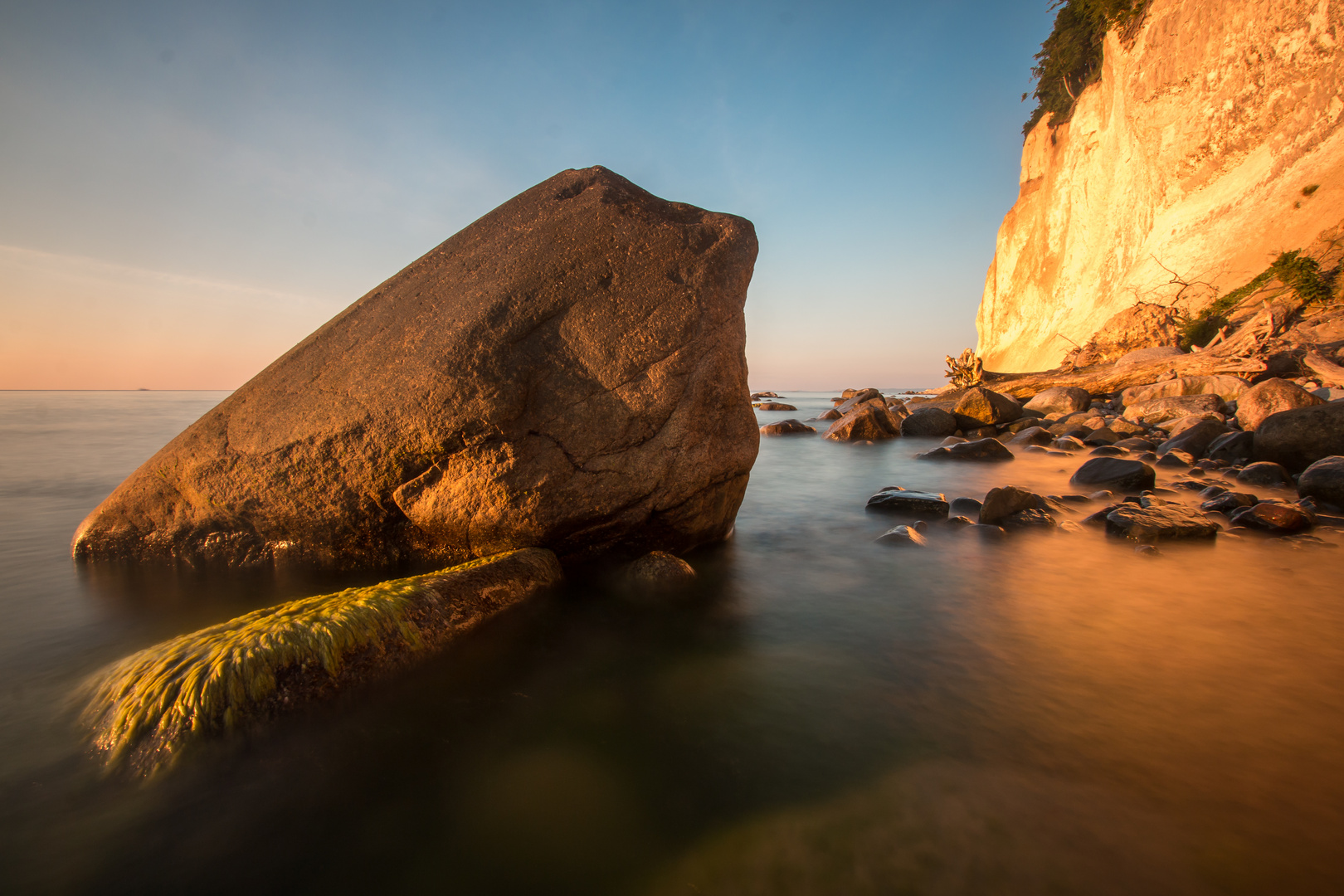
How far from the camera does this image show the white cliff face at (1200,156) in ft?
56.2

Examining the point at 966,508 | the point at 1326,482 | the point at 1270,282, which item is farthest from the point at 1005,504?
the point at 1270,282

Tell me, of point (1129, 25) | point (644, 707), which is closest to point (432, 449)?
point (644, 707)

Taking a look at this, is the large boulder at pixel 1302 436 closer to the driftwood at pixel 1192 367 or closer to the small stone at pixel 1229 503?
the small stone at pixel 1229 503

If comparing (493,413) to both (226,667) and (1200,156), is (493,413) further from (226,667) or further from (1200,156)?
(1200,156)

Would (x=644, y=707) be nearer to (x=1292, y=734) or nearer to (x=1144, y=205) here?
(x=1292, y=734)

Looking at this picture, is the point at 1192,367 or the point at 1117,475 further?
the point at 1192,367

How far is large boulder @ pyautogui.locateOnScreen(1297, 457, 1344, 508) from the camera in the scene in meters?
5.39

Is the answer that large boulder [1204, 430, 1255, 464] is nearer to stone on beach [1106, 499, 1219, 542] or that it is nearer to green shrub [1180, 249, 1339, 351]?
stone on beach [1106, 499, 1219, 542]

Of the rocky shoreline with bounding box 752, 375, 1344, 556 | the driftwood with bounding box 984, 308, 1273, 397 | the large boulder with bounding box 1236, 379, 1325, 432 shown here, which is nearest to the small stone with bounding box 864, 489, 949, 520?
the rocky shoreline with bounding box 752, 375, 1344, 556

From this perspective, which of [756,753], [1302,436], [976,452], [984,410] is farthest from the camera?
[984,410]

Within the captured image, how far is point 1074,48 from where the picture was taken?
28.0m

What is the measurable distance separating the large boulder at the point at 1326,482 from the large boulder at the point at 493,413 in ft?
19.3

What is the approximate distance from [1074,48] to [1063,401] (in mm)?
24068

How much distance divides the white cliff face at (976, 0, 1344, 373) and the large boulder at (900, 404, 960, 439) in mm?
12179
